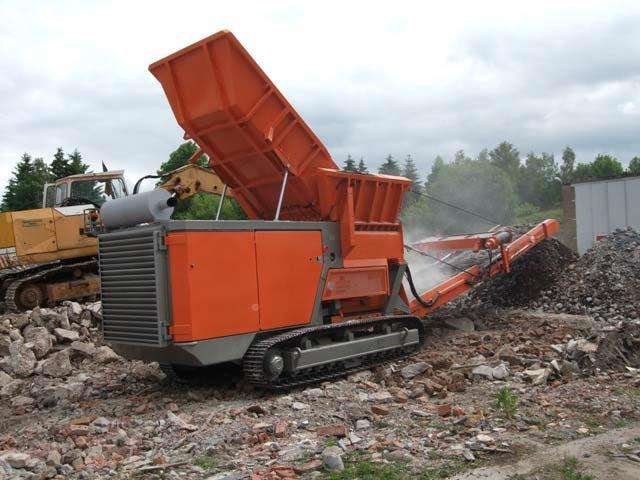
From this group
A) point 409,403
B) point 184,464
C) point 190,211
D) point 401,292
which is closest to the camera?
point 184,464

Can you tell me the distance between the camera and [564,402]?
19.6ft

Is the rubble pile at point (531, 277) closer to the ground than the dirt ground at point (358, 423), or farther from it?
farther from it

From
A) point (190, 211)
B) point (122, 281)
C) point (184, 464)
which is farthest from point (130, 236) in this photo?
point (190, 211)

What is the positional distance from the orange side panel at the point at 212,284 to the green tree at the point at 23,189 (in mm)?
39677

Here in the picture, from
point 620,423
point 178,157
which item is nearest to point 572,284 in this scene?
point 620,423

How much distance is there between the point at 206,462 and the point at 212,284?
1914 millimetres

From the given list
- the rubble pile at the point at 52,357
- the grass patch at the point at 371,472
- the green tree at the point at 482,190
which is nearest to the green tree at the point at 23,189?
the green tree at the point at 482,190

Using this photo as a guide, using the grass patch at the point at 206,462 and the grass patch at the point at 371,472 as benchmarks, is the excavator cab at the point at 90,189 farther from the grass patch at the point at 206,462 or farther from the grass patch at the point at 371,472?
the grass patch at the point at 371,472

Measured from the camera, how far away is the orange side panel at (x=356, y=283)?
25.1ft

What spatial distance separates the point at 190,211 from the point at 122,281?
28755 millimetres

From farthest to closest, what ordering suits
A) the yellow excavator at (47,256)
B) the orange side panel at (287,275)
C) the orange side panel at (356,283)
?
the yellow excavator at (47,256) < the orange side panel at (356,283) < the orange side panel at (287,275)

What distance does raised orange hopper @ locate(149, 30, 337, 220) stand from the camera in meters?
7.02

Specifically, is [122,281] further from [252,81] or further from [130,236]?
[252,81]

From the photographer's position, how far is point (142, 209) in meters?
6.55
